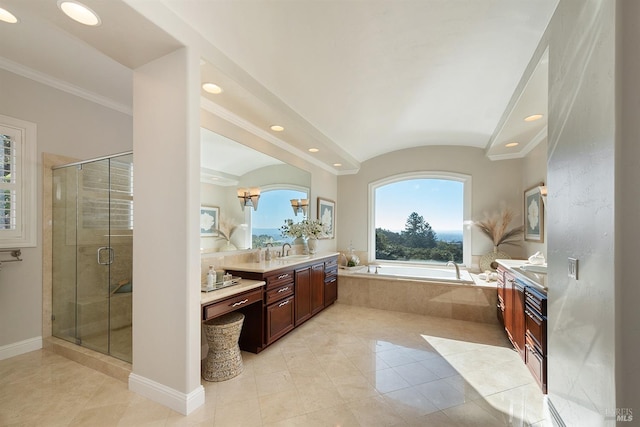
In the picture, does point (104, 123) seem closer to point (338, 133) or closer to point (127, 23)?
point (127, 23)

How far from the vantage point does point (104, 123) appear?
3.32 metres

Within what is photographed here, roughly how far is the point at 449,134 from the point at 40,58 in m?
5.11

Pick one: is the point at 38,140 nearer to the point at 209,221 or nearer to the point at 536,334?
the point at 209,221

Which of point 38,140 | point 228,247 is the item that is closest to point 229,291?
point 228,247

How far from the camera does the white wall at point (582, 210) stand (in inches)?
46.0

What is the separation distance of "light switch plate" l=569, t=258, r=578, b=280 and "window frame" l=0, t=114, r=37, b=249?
4495 mm

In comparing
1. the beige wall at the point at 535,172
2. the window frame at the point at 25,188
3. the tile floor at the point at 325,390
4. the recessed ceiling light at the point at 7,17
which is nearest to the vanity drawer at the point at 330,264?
the tile floor at the point at 325,390

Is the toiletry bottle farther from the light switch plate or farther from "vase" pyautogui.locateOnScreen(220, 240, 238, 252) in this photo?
the light switch plate

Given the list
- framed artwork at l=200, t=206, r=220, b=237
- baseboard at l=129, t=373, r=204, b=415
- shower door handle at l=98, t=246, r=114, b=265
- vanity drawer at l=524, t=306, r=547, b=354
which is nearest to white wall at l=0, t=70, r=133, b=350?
shower door handle at l=98, t=246, r=114, b=265

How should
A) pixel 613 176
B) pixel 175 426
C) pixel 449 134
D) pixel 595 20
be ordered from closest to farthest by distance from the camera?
1. pixel 613 176
2. pixel 595 20
3. pixel 175 426
4. pixel 449 134

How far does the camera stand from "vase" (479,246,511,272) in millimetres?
4434

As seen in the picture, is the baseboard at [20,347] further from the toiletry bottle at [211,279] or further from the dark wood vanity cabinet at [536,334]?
the dark wood vanity cabinet at [536,334]

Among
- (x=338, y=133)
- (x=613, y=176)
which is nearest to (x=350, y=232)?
(x=338, y=133)

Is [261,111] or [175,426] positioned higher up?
[261,111]
